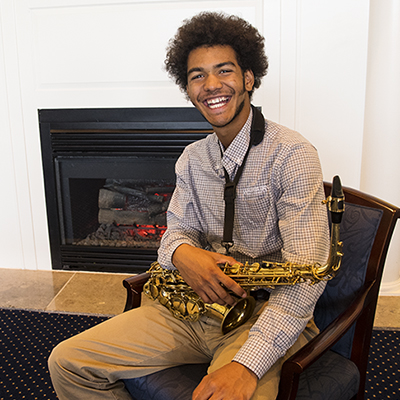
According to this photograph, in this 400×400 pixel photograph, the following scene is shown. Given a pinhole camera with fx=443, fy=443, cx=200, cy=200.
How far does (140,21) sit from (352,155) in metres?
1.56

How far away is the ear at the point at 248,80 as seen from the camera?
1761 millimetres

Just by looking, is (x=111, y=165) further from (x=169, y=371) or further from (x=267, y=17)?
(x=169, y=371)

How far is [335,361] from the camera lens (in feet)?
4.80

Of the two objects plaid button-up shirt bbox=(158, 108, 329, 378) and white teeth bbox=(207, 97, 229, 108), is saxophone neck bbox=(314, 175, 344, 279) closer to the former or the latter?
plaid button-up shirt bbox=(158, 108, 329, 378)

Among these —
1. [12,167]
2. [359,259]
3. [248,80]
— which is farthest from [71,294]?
[359,259]

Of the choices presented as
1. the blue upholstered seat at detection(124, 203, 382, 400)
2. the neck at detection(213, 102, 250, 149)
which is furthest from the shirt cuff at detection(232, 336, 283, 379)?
the neck at detection(213, 102, 250, 149)

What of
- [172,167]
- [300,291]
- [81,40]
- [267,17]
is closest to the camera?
[300,291]

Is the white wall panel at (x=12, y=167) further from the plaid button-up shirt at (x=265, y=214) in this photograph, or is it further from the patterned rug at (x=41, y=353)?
the plaid button-up shirt at (x=265, y=214)

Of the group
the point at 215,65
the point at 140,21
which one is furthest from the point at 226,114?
the point at 140,21

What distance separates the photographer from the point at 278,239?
1.60 m

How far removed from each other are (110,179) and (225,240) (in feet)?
5.92

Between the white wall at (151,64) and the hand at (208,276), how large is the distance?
59.1 inches

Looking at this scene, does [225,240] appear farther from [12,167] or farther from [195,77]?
[12,167]

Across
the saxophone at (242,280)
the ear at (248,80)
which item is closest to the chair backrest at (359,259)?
the saxophone at (242,280)
